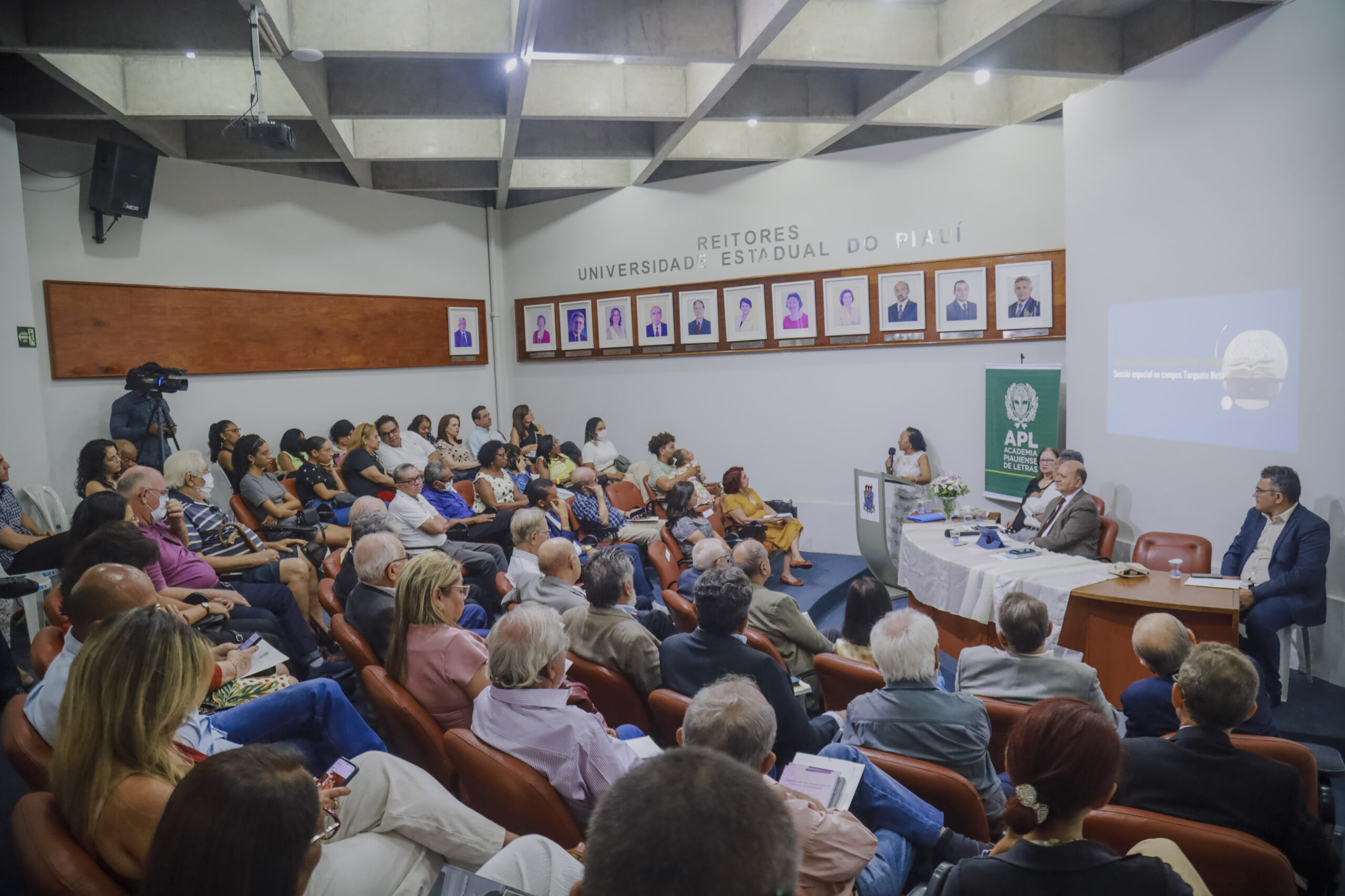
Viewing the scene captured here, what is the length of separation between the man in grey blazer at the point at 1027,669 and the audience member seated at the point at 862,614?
434mm

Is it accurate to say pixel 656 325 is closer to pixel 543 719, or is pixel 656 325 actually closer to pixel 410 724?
pixel 410 724

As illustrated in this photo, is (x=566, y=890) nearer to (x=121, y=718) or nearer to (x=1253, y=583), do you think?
(x=121, y=718)

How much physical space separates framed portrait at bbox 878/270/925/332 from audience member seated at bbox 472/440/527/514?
376 centimetres

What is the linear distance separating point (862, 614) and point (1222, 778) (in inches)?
54.4

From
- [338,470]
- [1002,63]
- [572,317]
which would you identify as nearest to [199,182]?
[338,470]

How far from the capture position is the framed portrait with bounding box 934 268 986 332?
7.18 m

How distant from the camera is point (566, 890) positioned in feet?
5.36

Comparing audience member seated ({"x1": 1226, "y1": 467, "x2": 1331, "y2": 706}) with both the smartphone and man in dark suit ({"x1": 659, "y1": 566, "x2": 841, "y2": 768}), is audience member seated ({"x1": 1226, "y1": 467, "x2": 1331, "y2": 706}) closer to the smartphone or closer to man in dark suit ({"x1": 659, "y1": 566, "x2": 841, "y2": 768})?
man in dark suit ({"x1": 659, "y1": 566, "x2": 841, "y2": 768})

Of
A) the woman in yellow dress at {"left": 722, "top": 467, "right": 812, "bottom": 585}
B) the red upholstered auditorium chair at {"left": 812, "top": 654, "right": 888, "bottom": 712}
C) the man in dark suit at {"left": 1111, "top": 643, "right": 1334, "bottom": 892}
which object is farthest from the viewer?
the woman in yellow dress at {"left": 722, "top": 467, "right": 812, "bottom": 585}

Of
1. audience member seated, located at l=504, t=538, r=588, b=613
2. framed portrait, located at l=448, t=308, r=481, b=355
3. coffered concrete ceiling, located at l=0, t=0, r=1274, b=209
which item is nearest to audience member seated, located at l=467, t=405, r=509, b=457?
framed portrait, located at l=448, t=308, r=481, b=355

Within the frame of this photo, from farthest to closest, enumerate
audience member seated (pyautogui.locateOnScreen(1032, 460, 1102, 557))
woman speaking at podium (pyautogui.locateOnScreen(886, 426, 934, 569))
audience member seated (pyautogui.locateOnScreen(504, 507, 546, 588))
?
woman speaking at podium (pyautogui.locateOnScreen(886, 426, 934, 569)) → audience member seated (pyautogui.locateOnScreen(1032, 460, 1102, 557)) → audience member seated (pyautogui.locateOnScreen(504, 507, 546, 588))

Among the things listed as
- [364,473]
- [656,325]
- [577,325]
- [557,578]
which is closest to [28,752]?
[557,578]

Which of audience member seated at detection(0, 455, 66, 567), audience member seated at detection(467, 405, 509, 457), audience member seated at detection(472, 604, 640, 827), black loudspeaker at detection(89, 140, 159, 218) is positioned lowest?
audience member seated at detection(472, 604, 640, 827)

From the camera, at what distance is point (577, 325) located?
9523 mm
